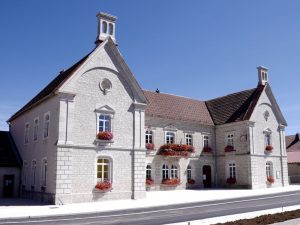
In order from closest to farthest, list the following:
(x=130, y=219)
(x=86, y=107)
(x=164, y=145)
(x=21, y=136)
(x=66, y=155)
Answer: (x=130, y=219) < (x=66, y=155) < (x=86, y=107) < (x=21, y=136) < (x=164, y=145)

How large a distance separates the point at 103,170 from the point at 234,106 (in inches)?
789

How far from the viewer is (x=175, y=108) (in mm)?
35469

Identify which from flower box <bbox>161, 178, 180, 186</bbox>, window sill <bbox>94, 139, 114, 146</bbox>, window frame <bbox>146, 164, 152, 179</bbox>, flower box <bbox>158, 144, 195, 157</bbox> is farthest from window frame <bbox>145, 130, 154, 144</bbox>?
window sill <bbox>94, 139, 114, 146</bbox>

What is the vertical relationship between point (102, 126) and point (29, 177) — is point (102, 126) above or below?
above

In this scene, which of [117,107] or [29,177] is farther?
[29,177]

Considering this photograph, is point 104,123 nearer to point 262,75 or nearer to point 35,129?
point 35,129

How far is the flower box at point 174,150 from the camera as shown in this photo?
3175 cm

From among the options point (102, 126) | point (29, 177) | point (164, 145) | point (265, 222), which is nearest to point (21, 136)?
point (29, 177)

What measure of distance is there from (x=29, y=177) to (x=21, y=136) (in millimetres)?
5139

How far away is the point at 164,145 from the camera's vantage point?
32.0m

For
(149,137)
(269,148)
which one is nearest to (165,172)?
(149,137)

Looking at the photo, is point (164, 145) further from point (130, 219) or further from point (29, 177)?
point (130, 219)

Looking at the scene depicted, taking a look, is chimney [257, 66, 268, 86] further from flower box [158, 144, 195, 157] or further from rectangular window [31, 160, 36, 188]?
rectangular window [31, 160, 36, 188]

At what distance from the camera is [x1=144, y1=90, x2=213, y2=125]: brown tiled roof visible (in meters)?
33.3
